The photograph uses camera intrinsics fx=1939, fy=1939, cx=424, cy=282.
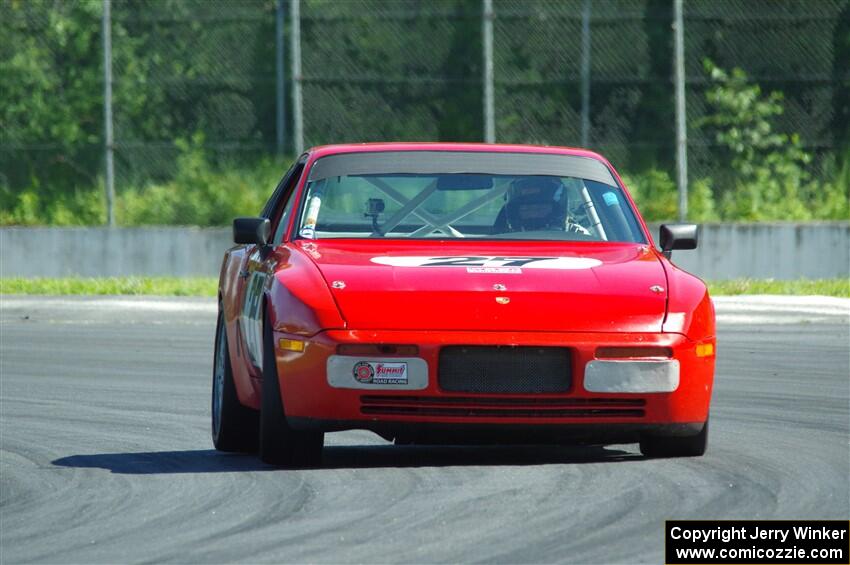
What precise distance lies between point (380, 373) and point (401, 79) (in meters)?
18.1

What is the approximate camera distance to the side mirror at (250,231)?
29.4ft

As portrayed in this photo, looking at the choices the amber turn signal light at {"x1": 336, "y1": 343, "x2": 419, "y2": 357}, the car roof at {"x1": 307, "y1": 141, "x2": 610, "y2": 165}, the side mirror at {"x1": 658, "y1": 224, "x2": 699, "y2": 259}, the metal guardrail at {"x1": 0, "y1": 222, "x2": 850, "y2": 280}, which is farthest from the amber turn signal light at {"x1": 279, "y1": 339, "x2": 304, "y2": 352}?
the metal guardrail at {"x1": 0, "y1": 222, "x2": 850, "y2": 280}

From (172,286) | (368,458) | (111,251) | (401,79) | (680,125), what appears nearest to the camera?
(368,458)

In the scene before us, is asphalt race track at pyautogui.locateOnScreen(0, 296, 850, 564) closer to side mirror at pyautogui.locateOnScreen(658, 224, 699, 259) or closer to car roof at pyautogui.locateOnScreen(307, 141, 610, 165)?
side mirror at pyautogui.locateOnScreen(658, 224, 699, 259)

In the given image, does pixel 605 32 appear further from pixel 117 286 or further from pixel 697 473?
pixel 697 473

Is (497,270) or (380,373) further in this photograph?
(497,270)

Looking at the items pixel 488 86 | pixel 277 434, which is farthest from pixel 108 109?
pixel 277 434

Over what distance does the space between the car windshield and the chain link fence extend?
15.4m

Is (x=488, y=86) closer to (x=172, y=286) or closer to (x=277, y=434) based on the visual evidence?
(x=172, y=286)

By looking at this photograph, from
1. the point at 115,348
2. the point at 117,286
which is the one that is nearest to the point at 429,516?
the point at 115,348

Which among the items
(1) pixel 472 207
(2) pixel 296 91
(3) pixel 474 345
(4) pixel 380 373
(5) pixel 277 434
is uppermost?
(2) pixel 296 91

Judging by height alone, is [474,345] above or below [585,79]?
below

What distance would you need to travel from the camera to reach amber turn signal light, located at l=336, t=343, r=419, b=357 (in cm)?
772

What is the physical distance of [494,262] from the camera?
8.32 metres
